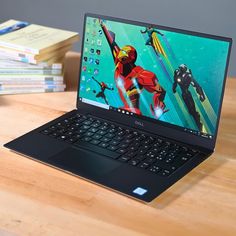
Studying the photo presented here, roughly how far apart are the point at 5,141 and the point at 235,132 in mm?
551

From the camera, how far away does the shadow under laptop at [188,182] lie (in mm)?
1056

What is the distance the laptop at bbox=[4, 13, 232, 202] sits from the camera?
3.77ft

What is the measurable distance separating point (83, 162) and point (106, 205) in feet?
0.52

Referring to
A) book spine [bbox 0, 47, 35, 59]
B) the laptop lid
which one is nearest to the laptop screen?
the laptop lid

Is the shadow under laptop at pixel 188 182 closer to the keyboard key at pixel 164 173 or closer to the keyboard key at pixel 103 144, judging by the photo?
the keyboard key at pixel 164 173

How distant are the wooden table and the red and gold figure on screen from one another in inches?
7.1

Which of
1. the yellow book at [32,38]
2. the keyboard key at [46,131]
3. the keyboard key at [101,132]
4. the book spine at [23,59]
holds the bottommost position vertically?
the keyboard key at [46,131]

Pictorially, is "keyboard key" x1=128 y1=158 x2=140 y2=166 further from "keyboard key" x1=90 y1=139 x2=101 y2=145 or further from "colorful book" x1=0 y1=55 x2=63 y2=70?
"colorful book" x1=0 y1=55 x2=63 y2=70

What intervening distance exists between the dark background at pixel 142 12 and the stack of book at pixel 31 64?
119cm

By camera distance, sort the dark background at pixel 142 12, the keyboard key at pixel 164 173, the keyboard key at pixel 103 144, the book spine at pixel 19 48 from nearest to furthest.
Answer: the keyboard key at pixel 164 173 → the keyboard key at pixel 103 144 → the book spine at pixel 19 48 → the dark background at pixel 142 12

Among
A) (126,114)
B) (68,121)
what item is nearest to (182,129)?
(126,114)

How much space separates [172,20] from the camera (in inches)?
106

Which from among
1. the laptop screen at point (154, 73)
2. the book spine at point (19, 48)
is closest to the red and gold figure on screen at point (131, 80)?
the laptop screen at point (154, 73)

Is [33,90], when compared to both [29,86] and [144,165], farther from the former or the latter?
[144,165]
